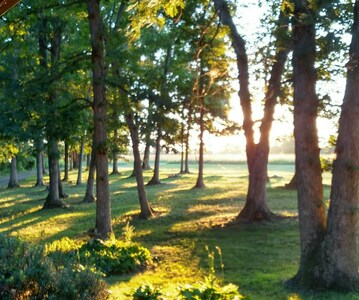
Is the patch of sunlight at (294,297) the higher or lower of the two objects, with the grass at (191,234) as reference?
higher

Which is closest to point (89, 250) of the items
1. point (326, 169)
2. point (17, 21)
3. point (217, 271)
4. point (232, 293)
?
point (217, 271)

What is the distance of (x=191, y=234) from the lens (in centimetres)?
1434

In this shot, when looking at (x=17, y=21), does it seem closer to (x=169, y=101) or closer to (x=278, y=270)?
(x=169, y=101)

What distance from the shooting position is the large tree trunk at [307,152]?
7.71 metres

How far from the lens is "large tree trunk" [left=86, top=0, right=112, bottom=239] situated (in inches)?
522

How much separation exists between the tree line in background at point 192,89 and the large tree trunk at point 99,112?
1.1 inches

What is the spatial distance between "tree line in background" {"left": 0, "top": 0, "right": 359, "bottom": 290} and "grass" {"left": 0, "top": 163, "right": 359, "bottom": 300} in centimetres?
95

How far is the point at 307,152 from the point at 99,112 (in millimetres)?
7237

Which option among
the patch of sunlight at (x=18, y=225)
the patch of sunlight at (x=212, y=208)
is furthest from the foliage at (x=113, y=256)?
the patch of sunlight at (x=212, y=208)

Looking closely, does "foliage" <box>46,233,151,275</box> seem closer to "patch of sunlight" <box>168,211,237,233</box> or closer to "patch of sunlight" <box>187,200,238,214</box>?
"patch of sunlight" <box>168,211,237,233</box>

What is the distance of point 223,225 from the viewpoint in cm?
1546

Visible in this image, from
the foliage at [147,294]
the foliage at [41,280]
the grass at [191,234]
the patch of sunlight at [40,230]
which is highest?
the foliage at [41,280]

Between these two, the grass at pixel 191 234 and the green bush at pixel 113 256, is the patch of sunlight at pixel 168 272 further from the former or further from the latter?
the green bush at pixel 113 256

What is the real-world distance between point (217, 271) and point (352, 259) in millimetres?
3194
